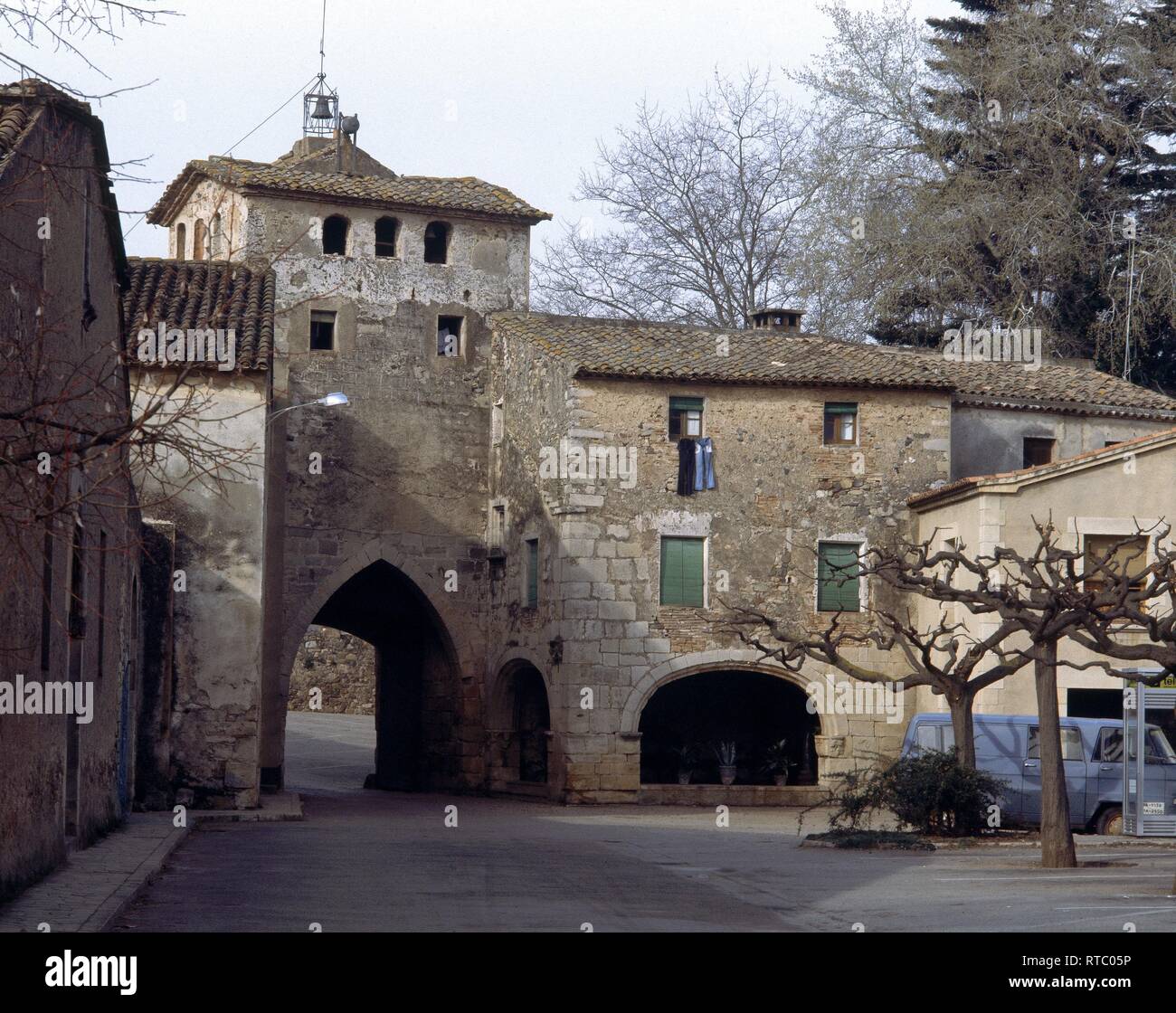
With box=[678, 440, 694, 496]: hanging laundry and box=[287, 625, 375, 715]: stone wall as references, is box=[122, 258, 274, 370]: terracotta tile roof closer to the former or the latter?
box=[678, 440, 694, 496]: hanging laundry

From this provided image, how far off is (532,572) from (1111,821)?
13.0m

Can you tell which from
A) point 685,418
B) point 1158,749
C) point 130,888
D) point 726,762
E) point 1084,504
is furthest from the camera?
point 726,762

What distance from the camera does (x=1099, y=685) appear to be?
29672 millimetres

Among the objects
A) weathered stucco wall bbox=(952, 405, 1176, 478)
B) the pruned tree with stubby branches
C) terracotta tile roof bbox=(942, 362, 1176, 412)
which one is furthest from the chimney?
the pruned tree with stubby branches

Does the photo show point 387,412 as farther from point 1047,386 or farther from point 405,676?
point 1047,386

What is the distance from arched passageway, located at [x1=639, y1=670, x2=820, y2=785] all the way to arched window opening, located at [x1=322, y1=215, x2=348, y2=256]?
10945 millimetres

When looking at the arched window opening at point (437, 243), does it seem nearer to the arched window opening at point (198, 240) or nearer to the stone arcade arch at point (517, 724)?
the arched window opening at point (198, 240)

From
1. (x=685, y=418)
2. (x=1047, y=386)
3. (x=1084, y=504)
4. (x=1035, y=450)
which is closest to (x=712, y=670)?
(x=685, y=418)

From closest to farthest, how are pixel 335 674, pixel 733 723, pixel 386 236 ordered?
pixel 733 723
pixel 386 236
pixel 335 674

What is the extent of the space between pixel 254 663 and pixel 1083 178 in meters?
22.8

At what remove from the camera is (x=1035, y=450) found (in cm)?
3428

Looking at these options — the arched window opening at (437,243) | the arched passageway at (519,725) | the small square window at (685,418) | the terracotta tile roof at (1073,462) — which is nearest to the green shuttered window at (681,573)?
the small square window at (685,418)

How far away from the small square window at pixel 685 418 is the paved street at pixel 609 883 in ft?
30.0
